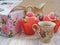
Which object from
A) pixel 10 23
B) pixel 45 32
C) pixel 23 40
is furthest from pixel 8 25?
pixel 45 32

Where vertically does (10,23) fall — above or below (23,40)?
above

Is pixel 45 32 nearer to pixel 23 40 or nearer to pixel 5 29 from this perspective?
pixel 23 40

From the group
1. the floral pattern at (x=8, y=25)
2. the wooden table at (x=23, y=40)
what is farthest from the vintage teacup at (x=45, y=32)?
the floral pattern at (x=8, y=25)

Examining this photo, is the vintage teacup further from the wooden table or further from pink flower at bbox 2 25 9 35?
pink flower at bbox 2 25 9 35

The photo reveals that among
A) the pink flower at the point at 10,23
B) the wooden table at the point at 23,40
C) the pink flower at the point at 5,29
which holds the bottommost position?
the wooden table at the point at 23,40

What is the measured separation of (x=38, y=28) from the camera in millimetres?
813

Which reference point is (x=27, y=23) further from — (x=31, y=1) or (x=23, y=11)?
Result: (x=31, y=1)

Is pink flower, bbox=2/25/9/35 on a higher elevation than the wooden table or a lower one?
higher

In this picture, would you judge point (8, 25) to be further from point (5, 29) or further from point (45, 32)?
point (45, 32)

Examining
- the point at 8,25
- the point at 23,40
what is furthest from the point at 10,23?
the point at 23,40

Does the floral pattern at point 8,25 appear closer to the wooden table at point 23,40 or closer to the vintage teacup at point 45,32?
the wooden table at point 23,40

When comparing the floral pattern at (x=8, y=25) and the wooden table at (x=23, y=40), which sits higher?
the floral pattern at (x=8, y=25)

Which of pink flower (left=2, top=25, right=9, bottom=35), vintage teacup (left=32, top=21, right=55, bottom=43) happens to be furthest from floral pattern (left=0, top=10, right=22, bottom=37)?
vintage teacup (left=32, top=21, right=55, bottom=43)

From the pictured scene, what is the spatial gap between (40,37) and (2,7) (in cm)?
34
